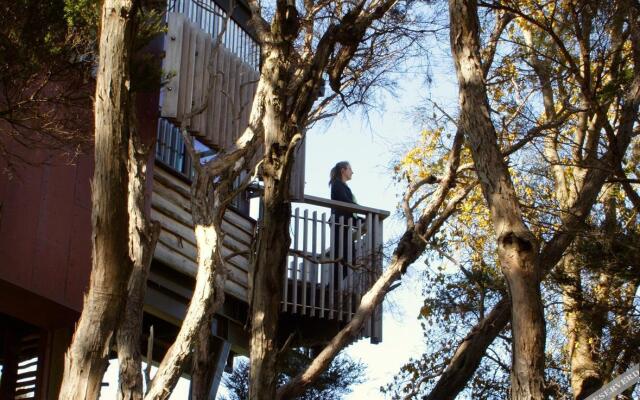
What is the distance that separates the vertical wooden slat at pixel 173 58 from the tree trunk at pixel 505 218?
534 centimetres

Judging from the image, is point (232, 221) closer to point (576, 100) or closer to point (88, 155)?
point (88, 155)

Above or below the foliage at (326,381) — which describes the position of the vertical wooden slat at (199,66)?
above

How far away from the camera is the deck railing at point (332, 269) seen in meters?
14.5

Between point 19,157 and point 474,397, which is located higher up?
point 19,157

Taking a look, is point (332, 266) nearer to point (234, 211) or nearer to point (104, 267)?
point (234, 211)

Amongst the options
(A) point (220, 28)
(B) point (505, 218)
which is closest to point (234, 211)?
(A) point (220, 28)

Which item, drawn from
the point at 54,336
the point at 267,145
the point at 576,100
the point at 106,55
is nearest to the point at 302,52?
the point at 267,145

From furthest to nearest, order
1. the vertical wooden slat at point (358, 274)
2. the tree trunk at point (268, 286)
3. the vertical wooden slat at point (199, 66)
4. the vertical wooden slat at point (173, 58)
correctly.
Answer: the vertical wooden slat at point (199, 66)
the vertical wooden slat at point (358, 274)
the vertical wooden slat at point (173, 58)
the tree trunk at point (268, 286)

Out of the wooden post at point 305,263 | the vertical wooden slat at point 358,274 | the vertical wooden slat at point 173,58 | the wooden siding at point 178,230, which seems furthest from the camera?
the wooden post at point 305,263

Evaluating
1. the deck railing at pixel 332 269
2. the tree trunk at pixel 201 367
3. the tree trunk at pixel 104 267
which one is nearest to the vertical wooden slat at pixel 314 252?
the deck railing at pixel 332 269

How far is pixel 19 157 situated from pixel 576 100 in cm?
642

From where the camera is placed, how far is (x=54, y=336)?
40.0 feet

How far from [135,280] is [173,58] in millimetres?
5927

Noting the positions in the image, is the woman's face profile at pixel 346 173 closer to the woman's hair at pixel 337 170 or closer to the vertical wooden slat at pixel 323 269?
the woman's hair at pixel 337 170
